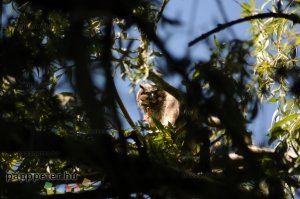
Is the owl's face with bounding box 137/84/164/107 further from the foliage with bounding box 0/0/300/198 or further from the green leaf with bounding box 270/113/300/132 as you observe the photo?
the foliage with bounding box 0/0/300/198

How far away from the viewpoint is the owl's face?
12.8ft

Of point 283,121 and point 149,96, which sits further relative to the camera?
point 149,96

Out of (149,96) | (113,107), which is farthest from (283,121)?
(149,96)

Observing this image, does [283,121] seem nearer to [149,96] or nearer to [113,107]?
[113,107]

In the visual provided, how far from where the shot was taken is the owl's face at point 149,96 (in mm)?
3913

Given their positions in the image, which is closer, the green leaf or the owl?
the green leaf

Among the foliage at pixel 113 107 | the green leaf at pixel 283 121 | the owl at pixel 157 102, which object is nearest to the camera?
the foliage at pixel 113 107

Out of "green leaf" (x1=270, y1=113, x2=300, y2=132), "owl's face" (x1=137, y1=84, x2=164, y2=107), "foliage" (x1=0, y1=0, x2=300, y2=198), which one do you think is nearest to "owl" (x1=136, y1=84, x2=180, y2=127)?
"owl's face" (x1=137, y1=84, x2=164, y2=107)

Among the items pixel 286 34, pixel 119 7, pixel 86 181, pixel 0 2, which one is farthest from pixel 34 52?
pixel 286 34

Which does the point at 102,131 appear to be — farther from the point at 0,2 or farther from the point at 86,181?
the point at 86,181

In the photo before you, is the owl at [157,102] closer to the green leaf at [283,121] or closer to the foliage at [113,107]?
the green leaf at [283,121]

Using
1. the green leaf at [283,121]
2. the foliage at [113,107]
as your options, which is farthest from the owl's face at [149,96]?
the foliage at [113,107]

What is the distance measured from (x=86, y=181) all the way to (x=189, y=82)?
3.89 feet

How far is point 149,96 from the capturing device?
12.9 feet
